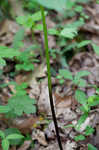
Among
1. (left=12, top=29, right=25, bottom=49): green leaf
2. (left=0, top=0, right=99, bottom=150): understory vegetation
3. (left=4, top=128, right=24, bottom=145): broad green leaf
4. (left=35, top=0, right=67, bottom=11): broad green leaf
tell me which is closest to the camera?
(left=35, top=0, right=67, bottom=11): broad green leaf

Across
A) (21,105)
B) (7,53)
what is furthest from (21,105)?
(7,53)

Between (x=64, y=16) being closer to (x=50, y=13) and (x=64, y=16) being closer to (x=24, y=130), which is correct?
(x=50, y=13)

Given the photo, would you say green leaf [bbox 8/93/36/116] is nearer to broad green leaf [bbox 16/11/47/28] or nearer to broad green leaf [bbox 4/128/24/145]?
broad green leaf [bbox 4/128/24/145]

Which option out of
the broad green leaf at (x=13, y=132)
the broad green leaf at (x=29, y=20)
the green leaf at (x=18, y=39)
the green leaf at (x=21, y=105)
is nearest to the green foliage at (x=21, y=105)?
the green leaf at (x=21, y=105)

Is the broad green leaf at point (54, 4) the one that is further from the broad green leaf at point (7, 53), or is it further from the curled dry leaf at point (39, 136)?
the curled dry leaf at point (39, 136)

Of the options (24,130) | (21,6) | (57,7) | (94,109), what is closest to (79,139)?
(94,109)

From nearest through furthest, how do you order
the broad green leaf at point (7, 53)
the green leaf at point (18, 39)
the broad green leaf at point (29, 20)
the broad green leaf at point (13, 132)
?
the broad green leaf at point (7, 53) < the broad green leaf at point (13, 132) < the broad green leaf at point (29, 20) < the green leaf at point (18, 39)

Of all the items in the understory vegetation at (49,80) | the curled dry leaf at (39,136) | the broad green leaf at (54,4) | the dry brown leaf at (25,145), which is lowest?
the dry brown leaf at (25,145)

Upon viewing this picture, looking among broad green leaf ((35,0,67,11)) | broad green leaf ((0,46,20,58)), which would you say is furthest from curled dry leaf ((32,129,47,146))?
broad green leaf ((35,0,67,11))

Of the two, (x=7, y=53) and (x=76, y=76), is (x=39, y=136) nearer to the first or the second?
(x=76, y=76)

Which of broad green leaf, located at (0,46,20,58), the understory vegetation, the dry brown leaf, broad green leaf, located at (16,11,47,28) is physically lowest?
the dry brown leaf

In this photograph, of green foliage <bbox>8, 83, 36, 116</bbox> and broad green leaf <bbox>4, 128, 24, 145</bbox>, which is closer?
green foliage <bbox>8, 83, 36, 116</bbox>
